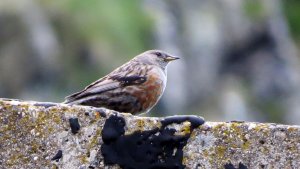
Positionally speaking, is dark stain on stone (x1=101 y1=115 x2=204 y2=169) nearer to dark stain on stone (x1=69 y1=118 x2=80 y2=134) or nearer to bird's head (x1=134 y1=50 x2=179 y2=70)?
dark stain on stone (x1=69 y1=118 x2=80 y2=134)

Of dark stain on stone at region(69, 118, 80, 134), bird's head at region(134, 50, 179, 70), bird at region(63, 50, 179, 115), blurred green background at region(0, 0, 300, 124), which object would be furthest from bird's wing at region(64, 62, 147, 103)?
blurred green background at region(0, 0, 300, 124)

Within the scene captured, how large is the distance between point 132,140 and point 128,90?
2.54 metres

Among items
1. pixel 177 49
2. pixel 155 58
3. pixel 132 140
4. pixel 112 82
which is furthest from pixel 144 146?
pixel 177 49

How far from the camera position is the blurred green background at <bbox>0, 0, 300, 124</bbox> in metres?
25.9

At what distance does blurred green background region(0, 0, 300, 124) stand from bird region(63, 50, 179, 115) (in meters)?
14.7

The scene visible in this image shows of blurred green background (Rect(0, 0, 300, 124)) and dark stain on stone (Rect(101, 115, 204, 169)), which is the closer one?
dark stain on stone (Rect(101, 115, 204, 169))

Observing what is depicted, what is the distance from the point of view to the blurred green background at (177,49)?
25.9m

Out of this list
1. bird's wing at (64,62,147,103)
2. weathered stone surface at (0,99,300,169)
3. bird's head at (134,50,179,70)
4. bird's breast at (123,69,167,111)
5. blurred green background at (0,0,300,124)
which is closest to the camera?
weathered stone surface at (0,99,300,169)

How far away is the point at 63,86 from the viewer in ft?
80.8

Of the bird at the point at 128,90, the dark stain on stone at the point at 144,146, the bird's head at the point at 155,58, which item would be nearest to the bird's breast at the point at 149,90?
the bird at the point at 128,90

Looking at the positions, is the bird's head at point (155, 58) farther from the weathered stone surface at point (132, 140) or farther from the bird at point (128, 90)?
the weathered stone surface at point (132, 140)

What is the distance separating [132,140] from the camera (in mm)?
4516

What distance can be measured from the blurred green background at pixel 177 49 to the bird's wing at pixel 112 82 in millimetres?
14893

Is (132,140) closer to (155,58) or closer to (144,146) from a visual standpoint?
(144,146)
